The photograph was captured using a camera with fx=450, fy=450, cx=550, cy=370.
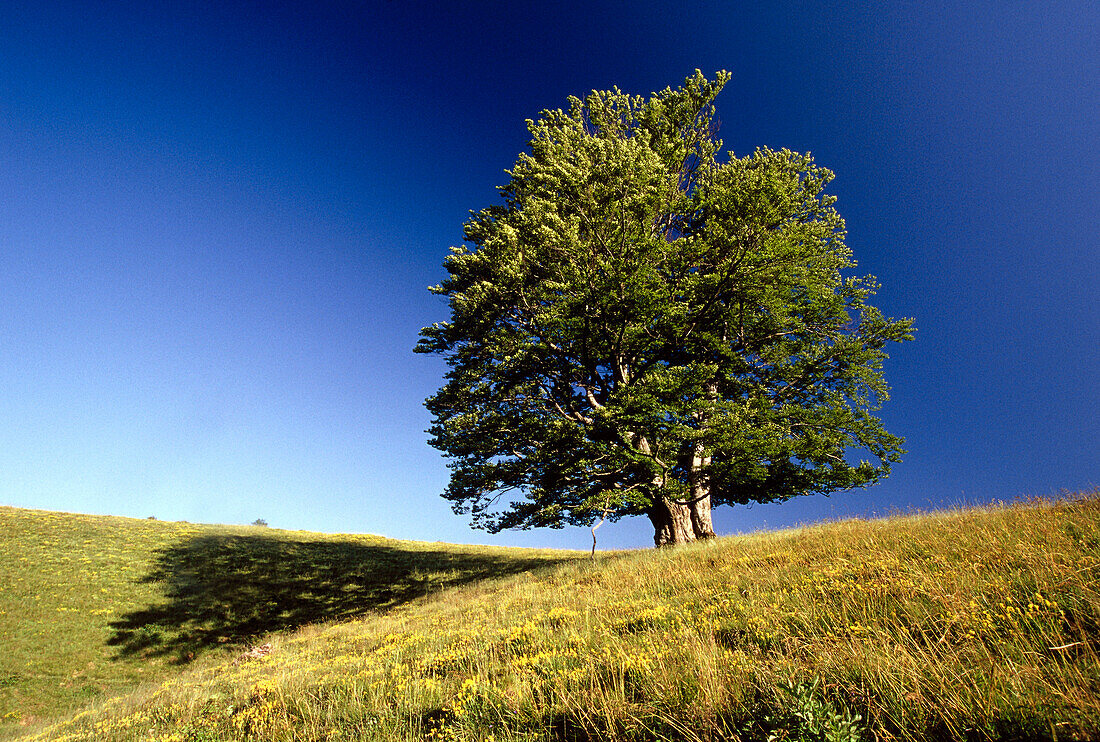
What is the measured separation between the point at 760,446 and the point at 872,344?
7.14 m

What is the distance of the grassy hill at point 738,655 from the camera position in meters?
3.09

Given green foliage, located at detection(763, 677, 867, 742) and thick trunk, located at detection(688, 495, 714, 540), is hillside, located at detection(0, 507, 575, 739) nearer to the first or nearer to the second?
thick trunk, located at detection(688, 495, 714, 540)

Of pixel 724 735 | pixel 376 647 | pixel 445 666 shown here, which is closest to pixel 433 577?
pixel 376 647

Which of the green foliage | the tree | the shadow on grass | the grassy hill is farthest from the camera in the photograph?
the shadow on grass

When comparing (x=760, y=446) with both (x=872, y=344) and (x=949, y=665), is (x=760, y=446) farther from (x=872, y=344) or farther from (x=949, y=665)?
(x=949, y=665)

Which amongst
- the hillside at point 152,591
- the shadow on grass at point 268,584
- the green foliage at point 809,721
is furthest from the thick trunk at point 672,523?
the green foliage at point 809,721

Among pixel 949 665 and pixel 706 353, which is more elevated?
pixel 706 353

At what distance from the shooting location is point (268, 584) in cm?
2400

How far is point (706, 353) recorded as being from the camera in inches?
638

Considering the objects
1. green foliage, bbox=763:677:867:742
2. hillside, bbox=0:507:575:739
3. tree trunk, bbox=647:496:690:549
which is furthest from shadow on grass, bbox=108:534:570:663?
green foliage, bbox=763:677:867:742

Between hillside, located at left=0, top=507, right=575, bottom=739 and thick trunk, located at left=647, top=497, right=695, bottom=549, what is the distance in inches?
378

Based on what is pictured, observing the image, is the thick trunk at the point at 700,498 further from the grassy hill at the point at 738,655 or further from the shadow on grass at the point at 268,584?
the shadow on grass at the point at 268,584

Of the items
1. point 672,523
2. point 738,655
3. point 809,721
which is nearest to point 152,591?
point 672,523

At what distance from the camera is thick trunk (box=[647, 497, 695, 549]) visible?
15164 millimetres
